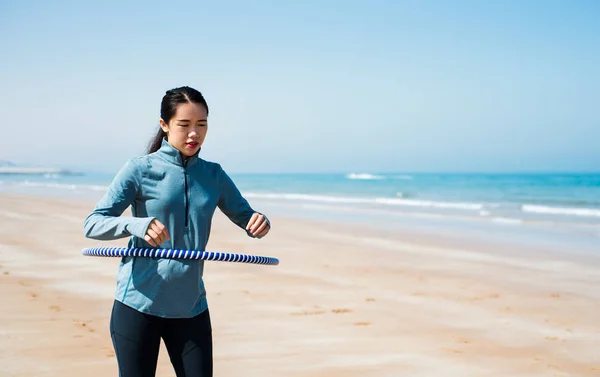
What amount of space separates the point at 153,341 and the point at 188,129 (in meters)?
0.89

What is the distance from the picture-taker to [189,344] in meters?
2.81

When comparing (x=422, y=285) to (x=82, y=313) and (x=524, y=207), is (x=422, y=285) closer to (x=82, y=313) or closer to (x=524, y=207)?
(x=82, y=313)

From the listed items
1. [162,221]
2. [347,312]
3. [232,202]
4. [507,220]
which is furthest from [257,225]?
[507,220]

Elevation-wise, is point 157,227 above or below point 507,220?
above

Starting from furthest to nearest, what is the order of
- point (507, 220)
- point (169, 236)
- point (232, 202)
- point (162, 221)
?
point (507, 220) → point (232, 202) → point (162, 221) → point (169, 236)

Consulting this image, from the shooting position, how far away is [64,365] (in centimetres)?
523

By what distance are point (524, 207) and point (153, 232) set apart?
28780 mm

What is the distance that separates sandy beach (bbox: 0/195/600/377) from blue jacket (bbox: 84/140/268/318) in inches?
103

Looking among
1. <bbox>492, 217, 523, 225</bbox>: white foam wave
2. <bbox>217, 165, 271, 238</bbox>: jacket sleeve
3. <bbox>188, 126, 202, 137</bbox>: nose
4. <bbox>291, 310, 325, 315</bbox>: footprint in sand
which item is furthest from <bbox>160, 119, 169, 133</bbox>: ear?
<bbox>492, 217, 523, 225</bbox>: white foam wave

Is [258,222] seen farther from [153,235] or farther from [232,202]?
[153,235]

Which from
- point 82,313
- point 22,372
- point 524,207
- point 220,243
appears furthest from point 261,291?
point 524,207

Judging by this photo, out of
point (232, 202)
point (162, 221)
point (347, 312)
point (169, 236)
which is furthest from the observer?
point (347, 312)

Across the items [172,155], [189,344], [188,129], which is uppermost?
[188,129]

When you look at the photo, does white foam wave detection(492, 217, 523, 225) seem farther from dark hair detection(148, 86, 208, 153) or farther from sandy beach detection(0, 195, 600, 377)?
dark hair detection(148, 86, 208, 153)
